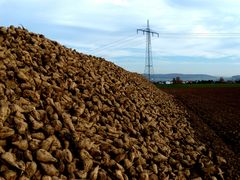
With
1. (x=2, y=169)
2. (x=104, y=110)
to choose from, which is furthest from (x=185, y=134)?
(x=2, y=169)

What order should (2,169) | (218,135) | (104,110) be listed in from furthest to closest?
(218,135), (104,110), (2,169)

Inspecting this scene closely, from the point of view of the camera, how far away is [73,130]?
8406 mm

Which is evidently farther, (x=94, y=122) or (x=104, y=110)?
(x=104, y=110)

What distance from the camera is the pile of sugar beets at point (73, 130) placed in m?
7.22

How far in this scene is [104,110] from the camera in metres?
10.7

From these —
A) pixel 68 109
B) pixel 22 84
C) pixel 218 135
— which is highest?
pixel 22 84

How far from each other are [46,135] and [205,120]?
13289mm

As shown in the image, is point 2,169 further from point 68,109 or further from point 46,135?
point 68,109

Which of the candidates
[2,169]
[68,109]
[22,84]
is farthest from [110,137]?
[2,169]

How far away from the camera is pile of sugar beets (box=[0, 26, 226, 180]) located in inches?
284

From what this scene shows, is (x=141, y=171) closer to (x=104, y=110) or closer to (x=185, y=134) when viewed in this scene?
(x=104, y=110)

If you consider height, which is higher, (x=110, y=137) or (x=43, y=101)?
(x=43, y=101)

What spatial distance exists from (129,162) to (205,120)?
1217cm

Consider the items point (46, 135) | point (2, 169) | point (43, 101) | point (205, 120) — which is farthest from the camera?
point (205, 120)
